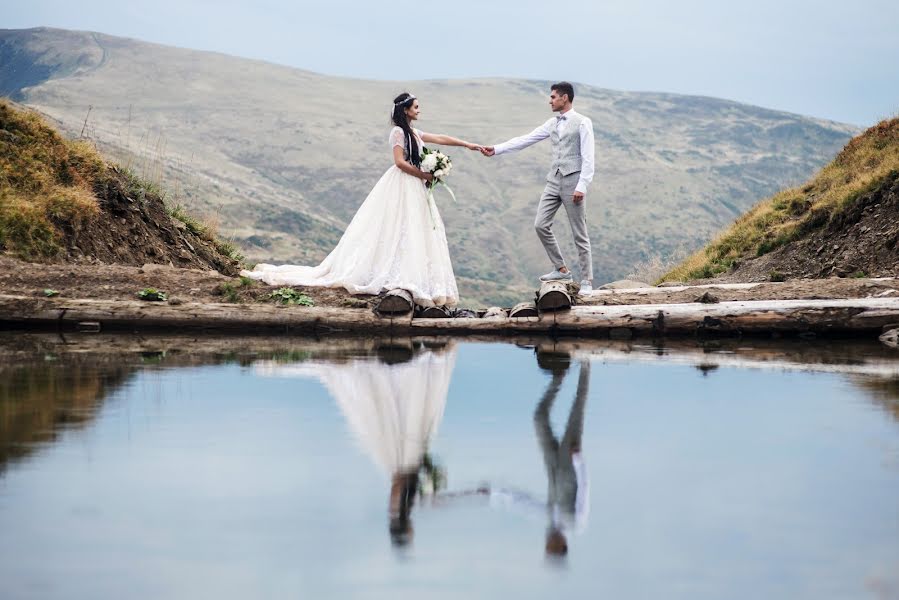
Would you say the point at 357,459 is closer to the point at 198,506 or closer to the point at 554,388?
the point at 198,506

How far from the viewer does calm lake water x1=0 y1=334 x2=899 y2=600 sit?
4.64m

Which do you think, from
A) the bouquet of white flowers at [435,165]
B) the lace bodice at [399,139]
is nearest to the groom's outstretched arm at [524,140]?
the bouquet of white flowers at [435,165]

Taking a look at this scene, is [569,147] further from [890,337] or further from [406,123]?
[890,337]

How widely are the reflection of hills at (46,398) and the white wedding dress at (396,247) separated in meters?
5.30

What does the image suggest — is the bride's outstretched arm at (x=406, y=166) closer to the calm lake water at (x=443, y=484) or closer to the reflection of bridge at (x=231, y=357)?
the reflection of bridge at (x=231, y=357)

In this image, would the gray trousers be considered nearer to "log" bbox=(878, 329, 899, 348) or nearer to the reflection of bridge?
the reflection of bridge

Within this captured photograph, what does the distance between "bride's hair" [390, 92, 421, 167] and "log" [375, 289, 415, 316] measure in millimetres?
2303

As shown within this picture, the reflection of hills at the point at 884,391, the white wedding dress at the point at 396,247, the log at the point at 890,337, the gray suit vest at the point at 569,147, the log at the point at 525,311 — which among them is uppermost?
the gray suit vest at the point at 569,147

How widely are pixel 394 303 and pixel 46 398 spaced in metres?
6.80

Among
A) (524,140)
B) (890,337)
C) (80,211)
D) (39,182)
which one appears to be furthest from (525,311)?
(39,182)

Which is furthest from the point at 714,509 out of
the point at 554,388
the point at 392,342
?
the point at 392,342

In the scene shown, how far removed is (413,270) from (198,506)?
10440 millimetres

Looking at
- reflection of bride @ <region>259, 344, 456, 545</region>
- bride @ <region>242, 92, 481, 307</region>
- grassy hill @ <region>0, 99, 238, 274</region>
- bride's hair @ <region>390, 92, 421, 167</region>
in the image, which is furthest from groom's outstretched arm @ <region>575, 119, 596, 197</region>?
grassy hill @ <region>0, 99, 238, 274</region>

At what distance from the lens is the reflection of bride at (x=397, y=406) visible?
6242 millimetres
